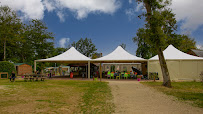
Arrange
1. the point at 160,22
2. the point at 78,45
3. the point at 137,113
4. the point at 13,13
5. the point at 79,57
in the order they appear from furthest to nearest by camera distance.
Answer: the point at 78,45, the point at 13,13, the point at 79,57, the point at 160,22, the point at 137,113

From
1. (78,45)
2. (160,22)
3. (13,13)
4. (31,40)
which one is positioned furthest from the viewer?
(78,45)

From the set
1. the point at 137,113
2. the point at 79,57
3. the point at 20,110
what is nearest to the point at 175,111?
the point at 137,113

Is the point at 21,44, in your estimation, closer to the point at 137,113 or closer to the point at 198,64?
the point at 198,64

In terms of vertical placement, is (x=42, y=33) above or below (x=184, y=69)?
above

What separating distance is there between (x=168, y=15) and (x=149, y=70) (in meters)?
7.49

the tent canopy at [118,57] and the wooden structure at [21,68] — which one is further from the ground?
the tent canopy at [118,57]

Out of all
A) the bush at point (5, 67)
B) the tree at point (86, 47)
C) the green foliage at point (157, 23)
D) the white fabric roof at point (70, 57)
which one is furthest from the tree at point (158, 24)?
the tree at point (86, 47)

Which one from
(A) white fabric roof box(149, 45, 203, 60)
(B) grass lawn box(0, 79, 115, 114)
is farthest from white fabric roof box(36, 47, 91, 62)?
(B) grass lawn box(0, 79, 115, 114)

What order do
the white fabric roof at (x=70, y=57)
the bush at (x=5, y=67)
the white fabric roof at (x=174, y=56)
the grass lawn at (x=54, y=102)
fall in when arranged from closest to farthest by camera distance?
the grass lawn at (x=54, y=102)
the white fabric roof at (x=174, y=56)
the white fabric roof at (x=70, y=57)
the bush at (x=5, y=67)

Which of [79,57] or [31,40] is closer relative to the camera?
[79,57]

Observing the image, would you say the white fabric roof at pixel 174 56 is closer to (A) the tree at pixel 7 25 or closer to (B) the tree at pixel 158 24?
(B) the tree at pixel 158 24

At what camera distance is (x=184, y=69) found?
16625 millimetres

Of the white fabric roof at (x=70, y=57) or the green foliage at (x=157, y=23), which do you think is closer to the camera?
the green foliage at (x=157, y=23)

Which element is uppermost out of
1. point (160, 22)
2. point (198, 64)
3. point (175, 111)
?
point (160, 22)
